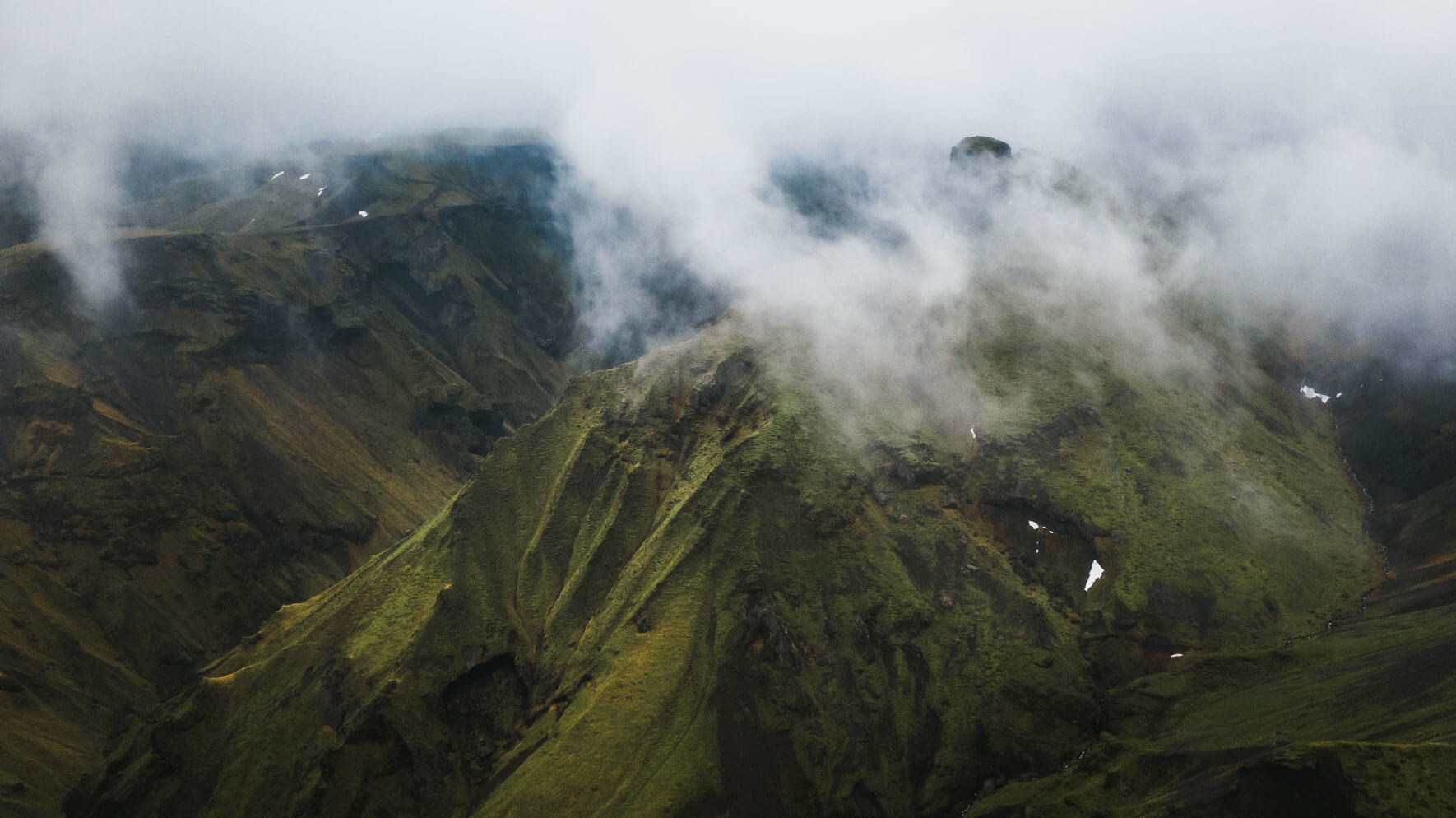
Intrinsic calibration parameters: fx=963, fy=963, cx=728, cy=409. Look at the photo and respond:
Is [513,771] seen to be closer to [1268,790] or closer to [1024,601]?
[1024,601]

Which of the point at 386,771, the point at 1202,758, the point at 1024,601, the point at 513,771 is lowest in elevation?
the point at 1202,758

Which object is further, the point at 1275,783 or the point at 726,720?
the point at 726,720

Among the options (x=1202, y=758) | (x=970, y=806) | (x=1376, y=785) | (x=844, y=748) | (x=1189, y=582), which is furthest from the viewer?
(x=1189, y=582)

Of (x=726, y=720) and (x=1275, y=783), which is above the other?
(x=726, y=720)

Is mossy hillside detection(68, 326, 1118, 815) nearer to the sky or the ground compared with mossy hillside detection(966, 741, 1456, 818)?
nearer to the sky

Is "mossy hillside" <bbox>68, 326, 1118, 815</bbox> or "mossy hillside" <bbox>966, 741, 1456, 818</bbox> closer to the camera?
"mossy hillside" <bbox>966, 741, 1456, 818</bbox>

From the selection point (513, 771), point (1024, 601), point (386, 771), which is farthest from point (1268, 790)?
point (386, 771)

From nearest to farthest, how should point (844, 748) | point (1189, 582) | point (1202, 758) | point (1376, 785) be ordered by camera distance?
point (1376, 785) → point (1202, 758) → point (844, 748) → point (1189, 582)

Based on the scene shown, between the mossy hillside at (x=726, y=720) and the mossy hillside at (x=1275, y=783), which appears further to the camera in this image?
the mossy hillside at (x=726, y=720)

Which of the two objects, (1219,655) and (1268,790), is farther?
(1219,655)

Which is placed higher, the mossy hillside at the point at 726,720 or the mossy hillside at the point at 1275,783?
the mossy hillside at the point at 726,720

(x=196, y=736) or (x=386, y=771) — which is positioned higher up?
(x=196, y=736)
